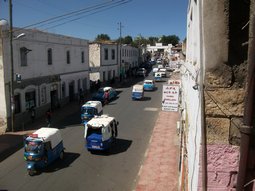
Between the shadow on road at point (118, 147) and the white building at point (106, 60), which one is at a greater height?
the white building at point (106, 60)

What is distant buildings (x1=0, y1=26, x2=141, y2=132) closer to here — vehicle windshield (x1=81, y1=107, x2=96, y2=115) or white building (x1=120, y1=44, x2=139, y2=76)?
vehicle windshield (x1=81, y1=107, x2=96, y2=115)

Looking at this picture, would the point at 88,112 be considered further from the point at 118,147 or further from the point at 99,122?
the point at 99,122

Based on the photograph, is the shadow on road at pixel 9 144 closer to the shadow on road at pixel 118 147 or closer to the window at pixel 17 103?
the window at pixel 17 103

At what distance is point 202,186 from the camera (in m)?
3.51

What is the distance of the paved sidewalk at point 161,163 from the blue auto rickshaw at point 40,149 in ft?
16.1

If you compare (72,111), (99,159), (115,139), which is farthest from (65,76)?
(99,159)

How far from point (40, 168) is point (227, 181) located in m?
13.6

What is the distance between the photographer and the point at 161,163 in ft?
53.4

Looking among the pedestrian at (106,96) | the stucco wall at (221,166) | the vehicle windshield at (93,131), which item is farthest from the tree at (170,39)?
the stucco wall at (221,166)

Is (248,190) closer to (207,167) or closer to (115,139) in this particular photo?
(207,167)

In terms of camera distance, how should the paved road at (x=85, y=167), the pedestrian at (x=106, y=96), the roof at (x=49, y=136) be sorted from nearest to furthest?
the paved road at (x=85, y=167) < the roof at (x=49, y=136) < the pedestrian at (x=106, y=96)

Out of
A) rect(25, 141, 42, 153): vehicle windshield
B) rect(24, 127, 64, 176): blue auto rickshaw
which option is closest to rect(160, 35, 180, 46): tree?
rect(24, 127, 64, 176): blue auto rickshaw

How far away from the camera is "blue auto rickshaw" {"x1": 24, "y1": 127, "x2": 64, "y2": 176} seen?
14788 millimetres

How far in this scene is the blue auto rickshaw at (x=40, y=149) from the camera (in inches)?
582
